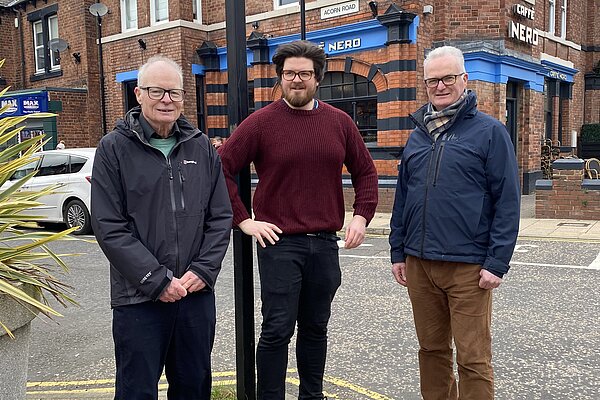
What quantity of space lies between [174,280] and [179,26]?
567 inches

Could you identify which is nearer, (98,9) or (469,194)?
(469,194)

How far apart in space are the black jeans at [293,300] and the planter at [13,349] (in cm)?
121

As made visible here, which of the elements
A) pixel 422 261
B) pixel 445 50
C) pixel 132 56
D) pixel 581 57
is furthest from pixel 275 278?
pixel 581 57

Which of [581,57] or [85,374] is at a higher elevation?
[581,57]

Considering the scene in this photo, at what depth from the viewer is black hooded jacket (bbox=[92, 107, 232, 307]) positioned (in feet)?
7.94

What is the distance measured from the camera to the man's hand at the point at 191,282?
2510mm

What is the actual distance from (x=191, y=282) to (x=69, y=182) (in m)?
9.05

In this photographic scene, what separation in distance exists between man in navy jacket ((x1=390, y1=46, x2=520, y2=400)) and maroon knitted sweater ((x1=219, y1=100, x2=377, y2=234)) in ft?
1.43

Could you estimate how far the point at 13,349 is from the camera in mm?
2900

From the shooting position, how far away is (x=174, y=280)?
2.48 m

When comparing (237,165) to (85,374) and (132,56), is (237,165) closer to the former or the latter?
(85,374)

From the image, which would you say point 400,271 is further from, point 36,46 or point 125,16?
point 36,46

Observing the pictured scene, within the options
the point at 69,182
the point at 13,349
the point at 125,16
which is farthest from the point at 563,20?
the point at 13,349

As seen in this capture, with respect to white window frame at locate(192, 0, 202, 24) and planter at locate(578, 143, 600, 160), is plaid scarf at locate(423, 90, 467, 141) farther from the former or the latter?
planter at locate(578, 143, 600, 160)
